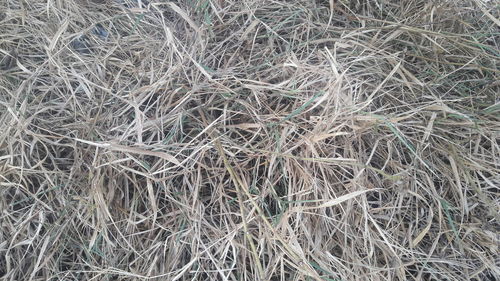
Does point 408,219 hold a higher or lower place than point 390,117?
lower

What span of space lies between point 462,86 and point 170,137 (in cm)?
63

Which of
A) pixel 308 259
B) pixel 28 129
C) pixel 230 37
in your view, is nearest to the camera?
pixel 308 259

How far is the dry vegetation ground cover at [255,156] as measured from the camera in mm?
856

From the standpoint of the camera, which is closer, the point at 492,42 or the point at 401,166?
the point at 401,166

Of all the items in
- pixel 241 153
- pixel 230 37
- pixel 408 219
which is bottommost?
pixel 408 219

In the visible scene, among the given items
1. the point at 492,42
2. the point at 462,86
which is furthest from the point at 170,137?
the point at 492,42

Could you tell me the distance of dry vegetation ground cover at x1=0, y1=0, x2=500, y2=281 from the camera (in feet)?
2.81

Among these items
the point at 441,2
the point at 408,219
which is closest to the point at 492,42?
the point at 441,2

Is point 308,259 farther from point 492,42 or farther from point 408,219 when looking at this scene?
point 492,42

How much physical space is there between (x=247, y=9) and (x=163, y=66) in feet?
0.76

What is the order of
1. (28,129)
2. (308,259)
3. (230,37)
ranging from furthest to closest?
(230,37) → (28,129) → (308,259)

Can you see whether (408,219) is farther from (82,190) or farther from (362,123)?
(82,190)

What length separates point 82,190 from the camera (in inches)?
35.3

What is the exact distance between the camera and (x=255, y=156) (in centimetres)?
90
